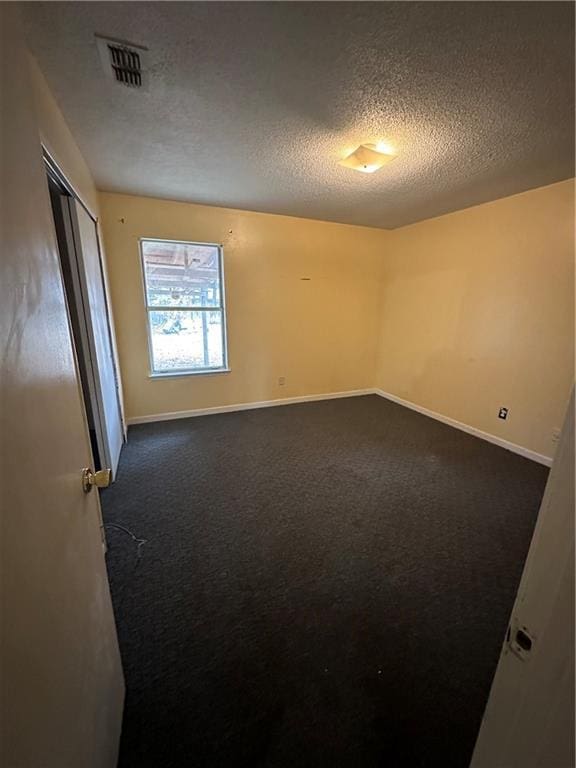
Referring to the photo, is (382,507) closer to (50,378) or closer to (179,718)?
(179,718)

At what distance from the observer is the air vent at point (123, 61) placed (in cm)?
131

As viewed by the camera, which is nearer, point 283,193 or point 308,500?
point 308,500

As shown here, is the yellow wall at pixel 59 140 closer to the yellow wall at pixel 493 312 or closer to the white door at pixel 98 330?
the white door at pixel 98 330

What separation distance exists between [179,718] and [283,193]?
3642 millimetres

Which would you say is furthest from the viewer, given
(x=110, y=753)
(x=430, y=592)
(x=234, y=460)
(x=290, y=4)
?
(x=234, y=460)

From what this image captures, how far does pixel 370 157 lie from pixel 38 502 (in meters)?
2.57

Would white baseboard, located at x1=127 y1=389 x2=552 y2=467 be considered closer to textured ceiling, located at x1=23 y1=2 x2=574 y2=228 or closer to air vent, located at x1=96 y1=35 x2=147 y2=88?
textured ceiling, located at x1=23 y1=2 x2=574 y2=228

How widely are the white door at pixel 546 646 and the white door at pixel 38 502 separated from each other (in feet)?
2.55

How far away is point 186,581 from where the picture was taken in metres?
1.67

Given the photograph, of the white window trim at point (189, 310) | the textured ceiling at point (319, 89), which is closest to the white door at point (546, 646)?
the textured ceiling at point (319, 89)

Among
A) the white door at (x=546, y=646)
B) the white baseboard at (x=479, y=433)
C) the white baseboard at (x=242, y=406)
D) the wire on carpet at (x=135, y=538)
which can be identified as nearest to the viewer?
the white door at (x=546, y=646)

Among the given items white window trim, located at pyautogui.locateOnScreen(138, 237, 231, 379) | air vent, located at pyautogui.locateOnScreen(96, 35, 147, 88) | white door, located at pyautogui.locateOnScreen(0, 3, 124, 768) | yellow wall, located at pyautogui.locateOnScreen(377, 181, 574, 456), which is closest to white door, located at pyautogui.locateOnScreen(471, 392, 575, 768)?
white door, located at pyautogui.locateOnScreen(0, 3, 124, 768)

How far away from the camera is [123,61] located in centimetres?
139

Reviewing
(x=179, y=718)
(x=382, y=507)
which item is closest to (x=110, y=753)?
(x=179, y=718)
